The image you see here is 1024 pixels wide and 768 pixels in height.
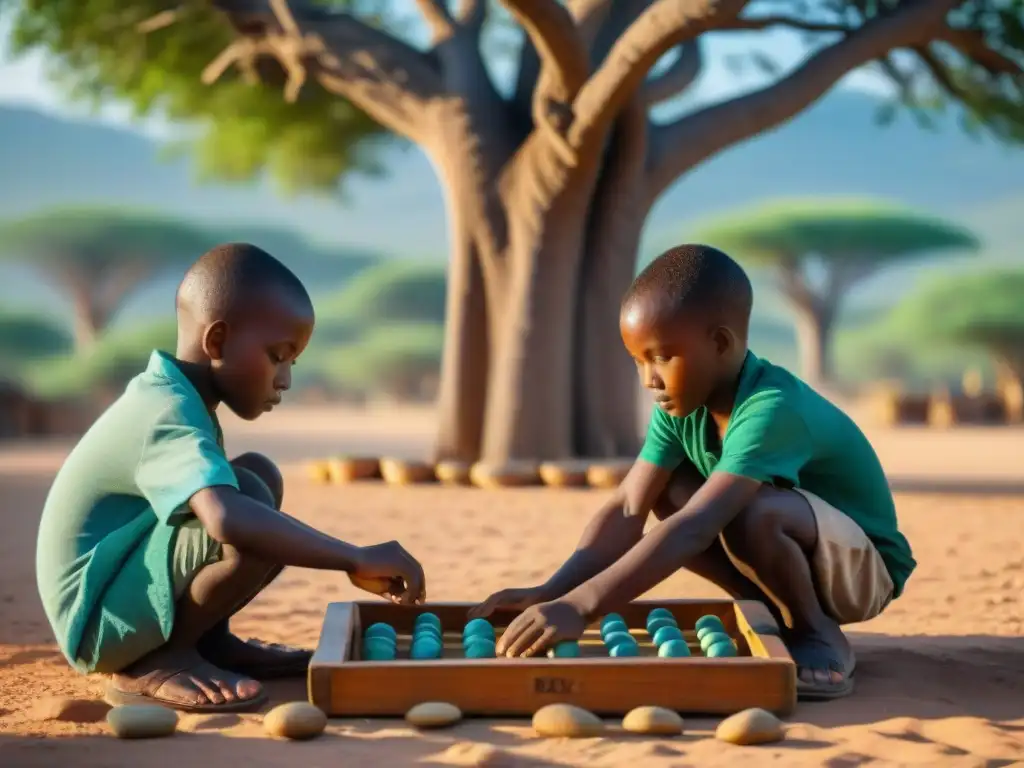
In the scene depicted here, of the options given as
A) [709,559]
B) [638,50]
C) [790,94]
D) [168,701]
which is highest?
[790,94]

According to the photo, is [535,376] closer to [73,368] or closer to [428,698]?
[428,698]

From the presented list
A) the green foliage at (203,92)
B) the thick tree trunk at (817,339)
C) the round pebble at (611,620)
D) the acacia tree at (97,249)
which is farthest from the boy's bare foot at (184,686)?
the acacia tree at (97,249)

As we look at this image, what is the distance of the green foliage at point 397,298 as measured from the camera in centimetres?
5825

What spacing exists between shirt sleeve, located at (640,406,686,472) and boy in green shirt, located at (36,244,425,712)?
923 millimetres

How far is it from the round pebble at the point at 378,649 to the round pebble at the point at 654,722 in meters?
0.73

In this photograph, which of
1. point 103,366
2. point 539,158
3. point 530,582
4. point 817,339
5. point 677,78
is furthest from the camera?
point 817,339

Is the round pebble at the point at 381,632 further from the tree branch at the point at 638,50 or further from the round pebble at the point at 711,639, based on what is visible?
the tree branch at the point at 638,50

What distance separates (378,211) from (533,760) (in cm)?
13702

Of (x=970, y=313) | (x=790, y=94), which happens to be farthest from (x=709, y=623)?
(x=970, y=313)

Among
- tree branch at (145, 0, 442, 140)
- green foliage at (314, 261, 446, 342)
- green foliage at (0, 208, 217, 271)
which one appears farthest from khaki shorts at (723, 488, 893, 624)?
green foliage at (314, 261, 446, 342)

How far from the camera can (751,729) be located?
9.45 ft

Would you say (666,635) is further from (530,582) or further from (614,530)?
(530,582)

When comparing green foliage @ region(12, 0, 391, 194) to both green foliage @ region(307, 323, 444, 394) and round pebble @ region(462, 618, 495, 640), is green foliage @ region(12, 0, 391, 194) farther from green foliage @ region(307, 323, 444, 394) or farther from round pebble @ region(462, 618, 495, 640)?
green foliage @ region(307, 323, 444, 394)

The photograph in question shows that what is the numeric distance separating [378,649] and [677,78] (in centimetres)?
903
